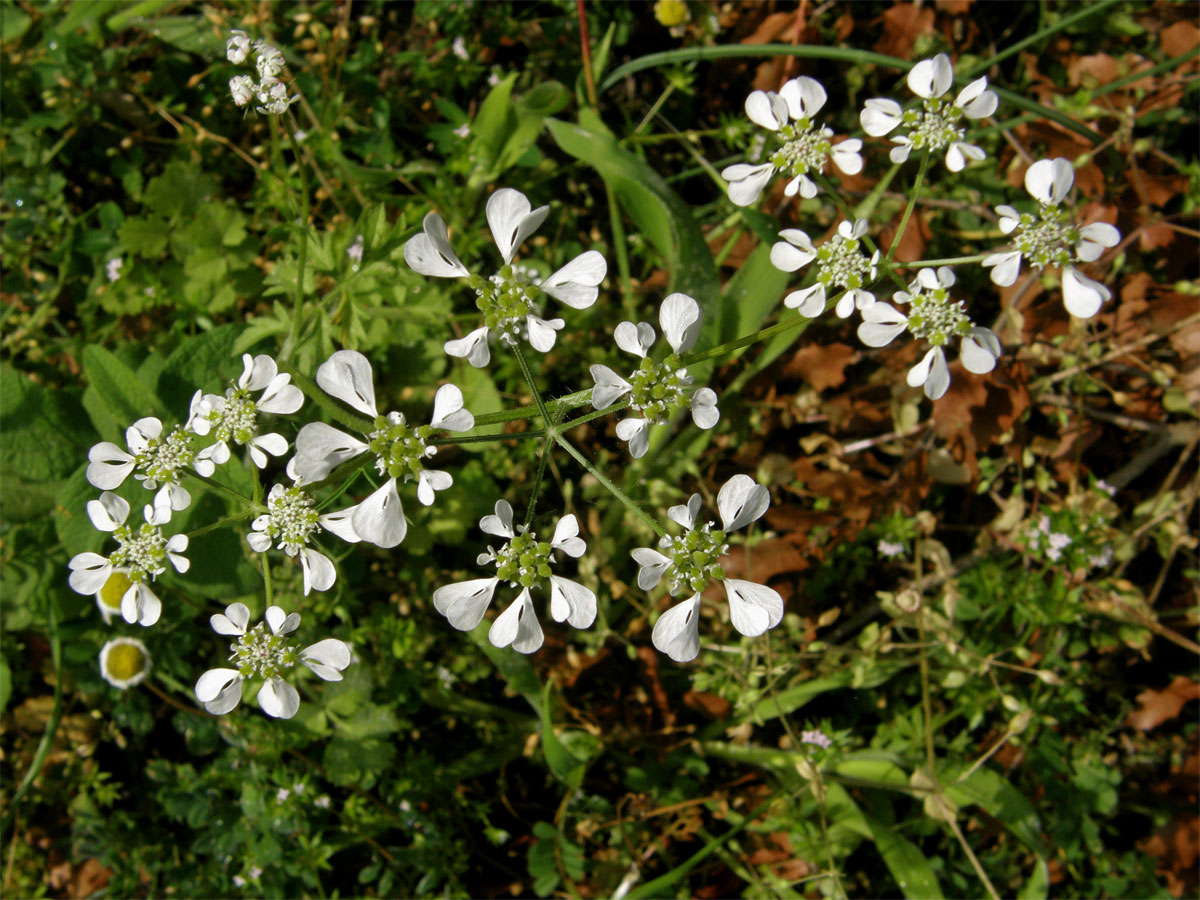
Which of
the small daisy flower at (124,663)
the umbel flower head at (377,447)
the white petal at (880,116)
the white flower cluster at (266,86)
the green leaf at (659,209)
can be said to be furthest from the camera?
the small daisy flower at (124,663)

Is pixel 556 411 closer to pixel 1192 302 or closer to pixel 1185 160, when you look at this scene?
pixel 1192 302

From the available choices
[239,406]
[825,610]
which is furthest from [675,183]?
[239,406]

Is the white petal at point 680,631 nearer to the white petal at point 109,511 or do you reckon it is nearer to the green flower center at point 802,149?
the green flower center at point 802,149

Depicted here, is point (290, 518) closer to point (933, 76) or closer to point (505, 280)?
point (505, 280)

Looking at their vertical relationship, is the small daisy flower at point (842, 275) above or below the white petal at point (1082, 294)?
above

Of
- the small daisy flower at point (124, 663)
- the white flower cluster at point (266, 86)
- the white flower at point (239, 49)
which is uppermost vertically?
the white flower at point (239, 49)

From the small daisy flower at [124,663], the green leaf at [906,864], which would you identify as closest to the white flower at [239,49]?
the small daisy flower at [124,663]
